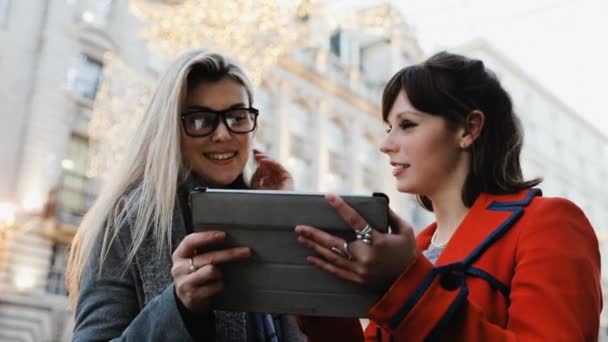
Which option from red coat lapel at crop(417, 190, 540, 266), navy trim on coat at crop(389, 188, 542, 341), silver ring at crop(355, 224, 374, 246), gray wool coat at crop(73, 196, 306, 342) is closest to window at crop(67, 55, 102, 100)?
gray wool coat at crop(73, 196, 306, 342)

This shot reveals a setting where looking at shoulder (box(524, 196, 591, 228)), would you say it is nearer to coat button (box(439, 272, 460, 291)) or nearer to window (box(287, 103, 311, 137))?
coat button (box(439, 272, 460, 291))

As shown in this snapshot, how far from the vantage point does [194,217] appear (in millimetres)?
1376

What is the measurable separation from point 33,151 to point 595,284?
15219 mm

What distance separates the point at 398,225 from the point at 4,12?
641 inches

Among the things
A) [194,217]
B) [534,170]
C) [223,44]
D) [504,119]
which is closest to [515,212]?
[504,119]

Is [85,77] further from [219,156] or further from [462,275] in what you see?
[462,275]

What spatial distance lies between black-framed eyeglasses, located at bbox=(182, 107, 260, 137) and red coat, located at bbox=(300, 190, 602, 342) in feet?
2.22

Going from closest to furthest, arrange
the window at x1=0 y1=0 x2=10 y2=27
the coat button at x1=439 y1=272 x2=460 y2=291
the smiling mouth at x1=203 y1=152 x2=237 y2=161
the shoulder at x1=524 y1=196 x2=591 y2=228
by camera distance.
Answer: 1. the coat button at x1=439 y1=272 x2=460 y2=291
2. the shoulder at x1=524 y1=196 x2=591 y2=228
3. the smiling mouth at x1=203 y1=152 x2=237 y2=161
4. the window at x1=0 y1=0 x2=10 y2=27

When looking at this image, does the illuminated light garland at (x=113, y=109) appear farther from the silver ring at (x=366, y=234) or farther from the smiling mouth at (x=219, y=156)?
the silver ring at (x=366, y=234)

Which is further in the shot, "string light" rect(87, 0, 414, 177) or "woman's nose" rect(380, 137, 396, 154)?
"string light" rect(87, 0, 414, 177)

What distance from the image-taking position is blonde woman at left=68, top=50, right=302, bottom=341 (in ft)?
5.04

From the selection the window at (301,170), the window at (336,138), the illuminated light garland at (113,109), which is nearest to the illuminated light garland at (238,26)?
the illuminated light garland at (113,109)

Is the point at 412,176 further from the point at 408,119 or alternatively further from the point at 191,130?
the point at 191,130

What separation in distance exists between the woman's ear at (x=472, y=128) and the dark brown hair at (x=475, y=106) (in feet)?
0.05
